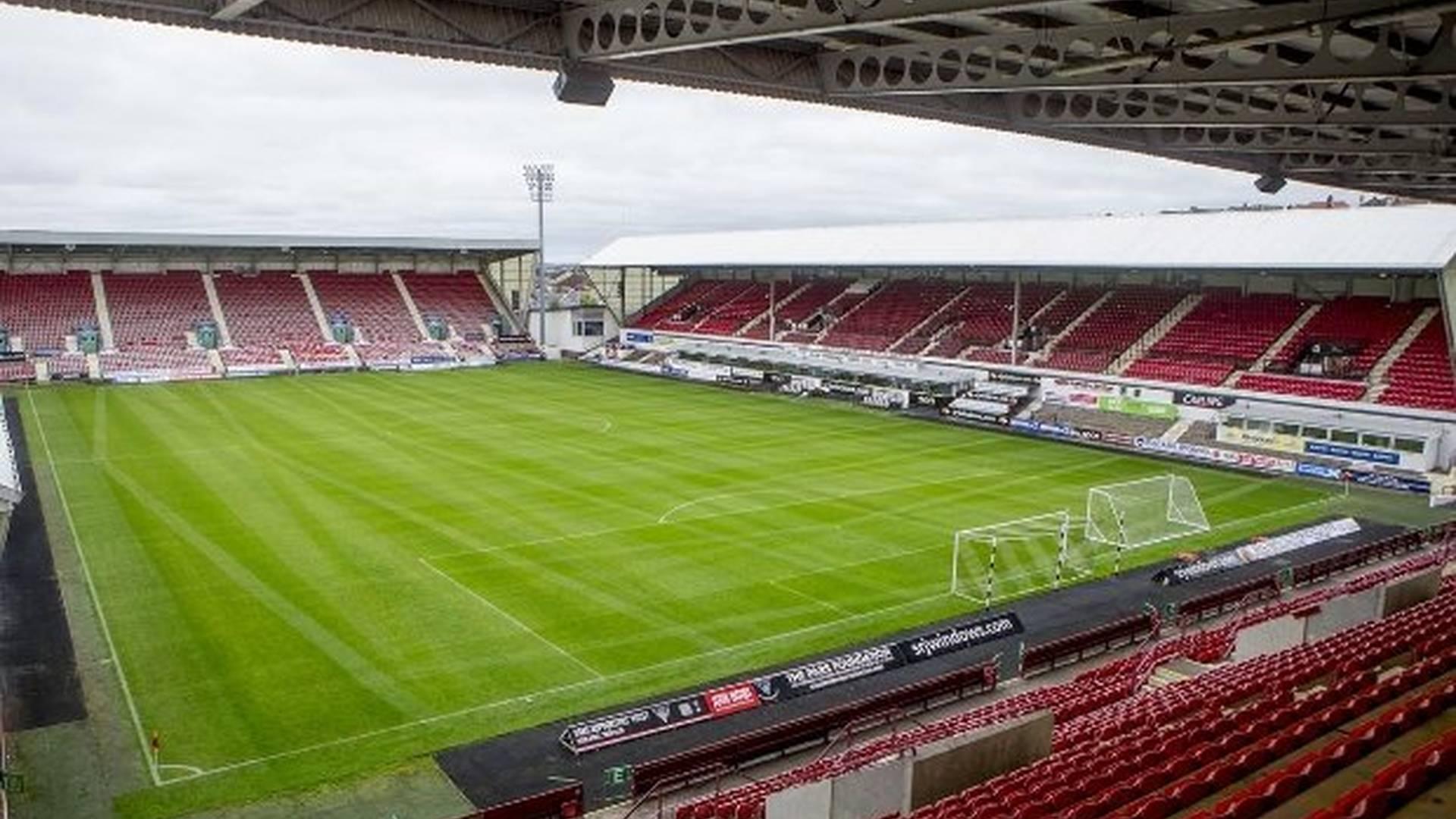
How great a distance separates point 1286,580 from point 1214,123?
521 inches

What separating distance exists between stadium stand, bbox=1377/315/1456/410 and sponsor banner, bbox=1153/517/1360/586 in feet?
38.9

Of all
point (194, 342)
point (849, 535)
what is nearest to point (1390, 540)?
point (849, 535)

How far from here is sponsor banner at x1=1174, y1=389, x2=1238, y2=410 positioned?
Result: 4191 centimetres

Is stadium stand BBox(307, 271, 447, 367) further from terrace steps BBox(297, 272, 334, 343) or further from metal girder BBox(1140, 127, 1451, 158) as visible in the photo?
metal girder BBox(1140, 127, 1451, 158)

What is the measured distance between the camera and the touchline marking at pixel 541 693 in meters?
15.0

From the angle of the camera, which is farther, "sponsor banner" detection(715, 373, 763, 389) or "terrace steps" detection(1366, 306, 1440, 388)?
"sponsor banner" detection(715, 373, 763, 389)

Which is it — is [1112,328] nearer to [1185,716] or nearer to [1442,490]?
[1442,490]

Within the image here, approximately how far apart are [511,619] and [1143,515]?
18.3 metres

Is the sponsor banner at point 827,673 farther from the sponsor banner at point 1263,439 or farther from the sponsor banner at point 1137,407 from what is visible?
the sponsor banner at point 1137,407

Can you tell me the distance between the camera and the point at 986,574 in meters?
24.3

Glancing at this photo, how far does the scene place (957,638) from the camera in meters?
19.6

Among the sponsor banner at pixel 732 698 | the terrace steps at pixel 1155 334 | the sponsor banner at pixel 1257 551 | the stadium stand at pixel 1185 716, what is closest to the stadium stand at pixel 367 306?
the terrace steps at pixel 1155 334

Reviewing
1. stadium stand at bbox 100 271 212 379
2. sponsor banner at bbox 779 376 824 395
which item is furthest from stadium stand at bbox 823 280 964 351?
stadium stand at bbox 100 271 212 379

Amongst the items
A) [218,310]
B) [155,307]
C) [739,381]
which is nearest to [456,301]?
[218,310]
